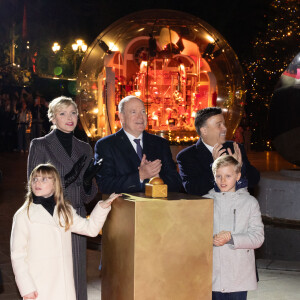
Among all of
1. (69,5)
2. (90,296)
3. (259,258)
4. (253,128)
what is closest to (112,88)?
(259,258)

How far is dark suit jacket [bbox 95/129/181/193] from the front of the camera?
14.5 ft

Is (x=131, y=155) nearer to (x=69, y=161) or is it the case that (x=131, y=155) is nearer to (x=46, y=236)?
(x=69, y=161)

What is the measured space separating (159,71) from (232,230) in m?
8.61

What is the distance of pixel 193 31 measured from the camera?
42.5ft

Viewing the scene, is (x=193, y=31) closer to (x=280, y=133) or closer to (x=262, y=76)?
(x=280, y=133)

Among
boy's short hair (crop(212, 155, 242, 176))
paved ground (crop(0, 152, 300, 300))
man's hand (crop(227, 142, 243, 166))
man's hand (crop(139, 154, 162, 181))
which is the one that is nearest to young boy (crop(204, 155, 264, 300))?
boy's short hair (crop(212, 155, 242, 176))

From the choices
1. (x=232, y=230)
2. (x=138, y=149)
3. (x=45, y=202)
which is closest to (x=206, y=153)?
(x=138, y=149)

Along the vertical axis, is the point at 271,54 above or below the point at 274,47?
below

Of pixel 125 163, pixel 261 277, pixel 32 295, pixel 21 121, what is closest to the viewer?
pixel 32 295

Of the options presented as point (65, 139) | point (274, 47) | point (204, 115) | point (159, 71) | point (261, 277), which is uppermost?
point (274, 47)

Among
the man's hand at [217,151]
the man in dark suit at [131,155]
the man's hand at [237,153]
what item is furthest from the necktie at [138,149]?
the man's hand at [237,153]

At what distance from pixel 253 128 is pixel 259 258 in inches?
Answer: 765

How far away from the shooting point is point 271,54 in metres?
21.9

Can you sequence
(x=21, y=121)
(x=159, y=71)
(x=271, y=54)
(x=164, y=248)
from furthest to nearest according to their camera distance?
(x=21, y=121) → (x=271, y=54) → (x=159, y=71) → (x=164, y=248)
